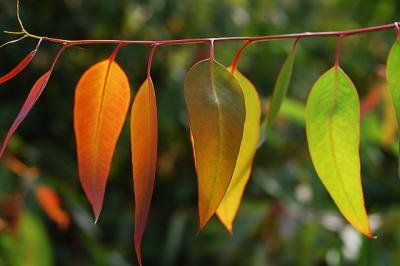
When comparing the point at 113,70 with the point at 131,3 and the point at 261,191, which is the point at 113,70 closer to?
the point at 131,3

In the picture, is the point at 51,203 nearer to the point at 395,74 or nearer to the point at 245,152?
the point at 245,152

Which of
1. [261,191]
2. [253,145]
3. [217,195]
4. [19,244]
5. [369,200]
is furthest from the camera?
[261,191]

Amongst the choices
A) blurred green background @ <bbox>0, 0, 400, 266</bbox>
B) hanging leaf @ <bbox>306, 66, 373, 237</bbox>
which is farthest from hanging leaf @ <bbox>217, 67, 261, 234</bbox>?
blurred green background @ <bbox>0, 0, 400, 266</bbox>

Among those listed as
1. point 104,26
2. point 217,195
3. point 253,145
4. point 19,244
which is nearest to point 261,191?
point 104,26

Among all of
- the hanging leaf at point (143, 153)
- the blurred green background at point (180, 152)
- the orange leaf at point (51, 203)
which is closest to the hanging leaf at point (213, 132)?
the hanging leaf at point (143, 153)

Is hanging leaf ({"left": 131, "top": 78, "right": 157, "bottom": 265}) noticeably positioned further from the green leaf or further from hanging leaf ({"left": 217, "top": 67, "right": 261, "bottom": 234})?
the green leaf

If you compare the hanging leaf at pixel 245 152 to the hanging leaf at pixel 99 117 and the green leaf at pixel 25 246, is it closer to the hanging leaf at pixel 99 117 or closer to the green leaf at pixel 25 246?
the hanging leaf at pixel 99 117
